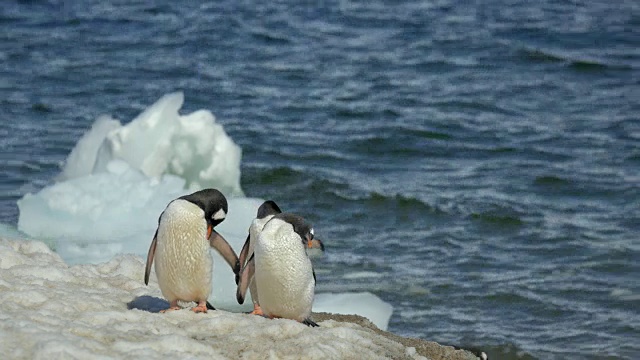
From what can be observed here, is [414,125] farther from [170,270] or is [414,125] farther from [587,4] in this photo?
[170,270]

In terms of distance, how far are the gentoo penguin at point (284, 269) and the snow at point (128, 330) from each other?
A: 0.22 m

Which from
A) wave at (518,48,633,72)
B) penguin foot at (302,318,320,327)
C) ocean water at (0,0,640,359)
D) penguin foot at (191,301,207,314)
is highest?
penguin foot at (191,301,207,314)

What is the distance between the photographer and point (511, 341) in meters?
10.1

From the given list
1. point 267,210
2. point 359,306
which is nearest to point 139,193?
point 359,306

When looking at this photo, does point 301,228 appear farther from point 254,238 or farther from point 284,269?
point 254,238

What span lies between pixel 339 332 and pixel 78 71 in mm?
13189

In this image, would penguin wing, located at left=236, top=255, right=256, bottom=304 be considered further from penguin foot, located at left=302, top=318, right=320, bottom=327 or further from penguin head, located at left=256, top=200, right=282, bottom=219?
penguin head, located at left=256, top=200, right=282, bottom=219

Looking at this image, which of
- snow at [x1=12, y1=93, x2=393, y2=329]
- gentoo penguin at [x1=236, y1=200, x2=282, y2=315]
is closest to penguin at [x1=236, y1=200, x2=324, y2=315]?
gentoo penguin at [x1=236, y1=200, x2=282, y2=315]

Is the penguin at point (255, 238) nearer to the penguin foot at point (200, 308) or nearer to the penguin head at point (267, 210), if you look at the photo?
the penguin head at point (267, 210)

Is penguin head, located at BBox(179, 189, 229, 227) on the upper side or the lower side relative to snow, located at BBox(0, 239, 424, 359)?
upper

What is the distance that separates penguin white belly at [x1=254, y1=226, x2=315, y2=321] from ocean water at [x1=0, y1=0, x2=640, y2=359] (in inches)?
128

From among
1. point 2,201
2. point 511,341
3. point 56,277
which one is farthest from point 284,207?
point 56,277

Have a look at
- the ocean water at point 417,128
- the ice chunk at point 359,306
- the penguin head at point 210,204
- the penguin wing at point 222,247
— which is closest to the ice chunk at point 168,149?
the ocean water at point 417,128

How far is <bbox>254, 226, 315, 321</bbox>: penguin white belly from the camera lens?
6863 millimetres
